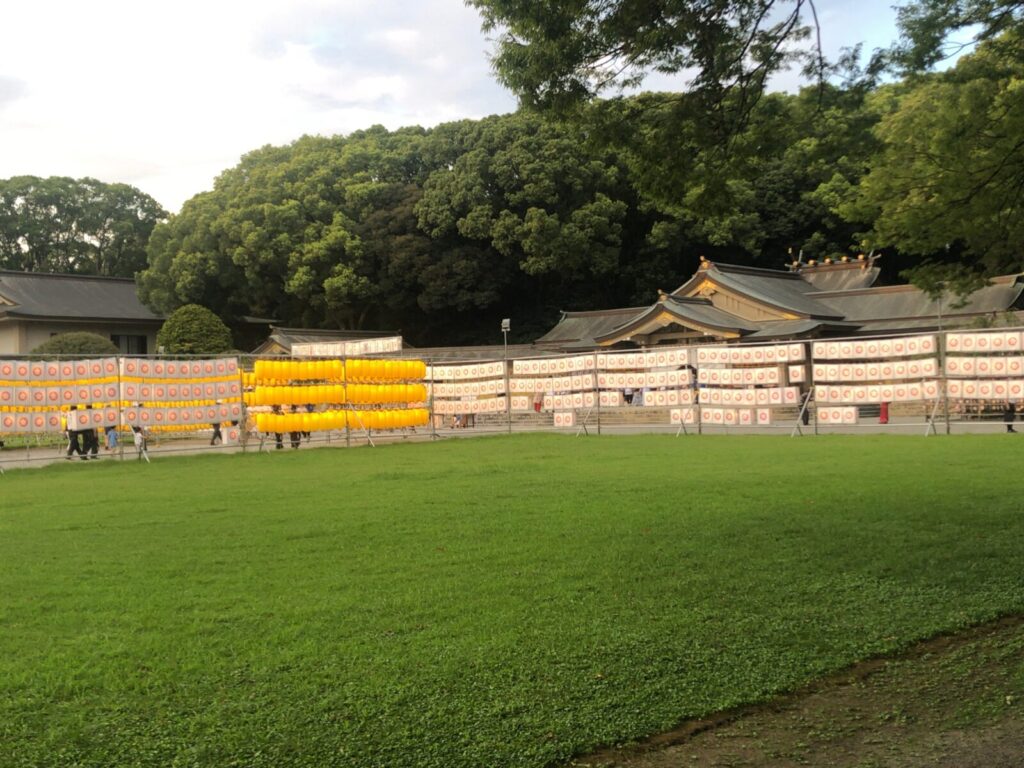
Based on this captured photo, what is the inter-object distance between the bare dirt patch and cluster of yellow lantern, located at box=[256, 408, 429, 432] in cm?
1563

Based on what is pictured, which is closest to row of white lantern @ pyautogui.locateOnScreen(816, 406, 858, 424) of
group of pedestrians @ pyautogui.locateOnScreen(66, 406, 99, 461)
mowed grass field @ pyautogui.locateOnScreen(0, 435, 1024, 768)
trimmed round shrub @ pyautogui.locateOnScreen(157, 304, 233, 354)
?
mowed grass field @ pyautogui.locateOnScreen(0, 435, 1024, 768)

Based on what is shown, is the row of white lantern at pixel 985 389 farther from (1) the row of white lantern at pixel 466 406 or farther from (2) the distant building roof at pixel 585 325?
(2) the distant building roof at pixel 585 325

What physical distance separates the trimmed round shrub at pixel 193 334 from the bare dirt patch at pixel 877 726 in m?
33.8

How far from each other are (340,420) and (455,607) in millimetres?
14898

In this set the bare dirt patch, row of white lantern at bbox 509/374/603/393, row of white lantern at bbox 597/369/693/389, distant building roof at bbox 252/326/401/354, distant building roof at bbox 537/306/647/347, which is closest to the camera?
the bare dirt patch

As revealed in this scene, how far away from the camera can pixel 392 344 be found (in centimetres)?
3297

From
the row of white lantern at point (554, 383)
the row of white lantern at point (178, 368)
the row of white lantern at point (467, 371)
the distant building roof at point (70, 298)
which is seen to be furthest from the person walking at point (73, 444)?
the distant building roof at point (70, 298)

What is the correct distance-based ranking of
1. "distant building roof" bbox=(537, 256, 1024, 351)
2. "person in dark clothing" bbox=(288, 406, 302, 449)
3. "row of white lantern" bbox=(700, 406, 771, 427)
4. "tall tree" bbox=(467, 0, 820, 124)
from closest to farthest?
1. "tall tree" bbox=(467, 0, 820, 124)
2. "person in dark clothing" bbox=(288, 406, 302, 449)
3. "row of white lantern" bbox=(700, 406, 771, 427)
4. "distant building roof" bbox=(537, 256, 1024, 351)

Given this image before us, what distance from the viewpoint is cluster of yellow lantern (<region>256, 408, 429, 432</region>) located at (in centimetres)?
1872

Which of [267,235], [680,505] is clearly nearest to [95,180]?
[267,235]

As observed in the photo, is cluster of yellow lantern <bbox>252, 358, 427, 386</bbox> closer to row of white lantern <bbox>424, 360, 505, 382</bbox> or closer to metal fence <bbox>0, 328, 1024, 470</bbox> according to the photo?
metal fence <bbox>0, 328, 1024, 470</bbox>

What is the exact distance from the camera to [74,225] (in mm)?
53438

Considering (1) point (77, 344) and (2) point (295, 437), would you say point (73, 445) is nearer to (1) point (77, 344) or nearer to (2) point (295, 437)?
(2) point (295, 437)

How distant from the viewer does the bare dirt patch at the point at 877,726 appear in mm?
3516
